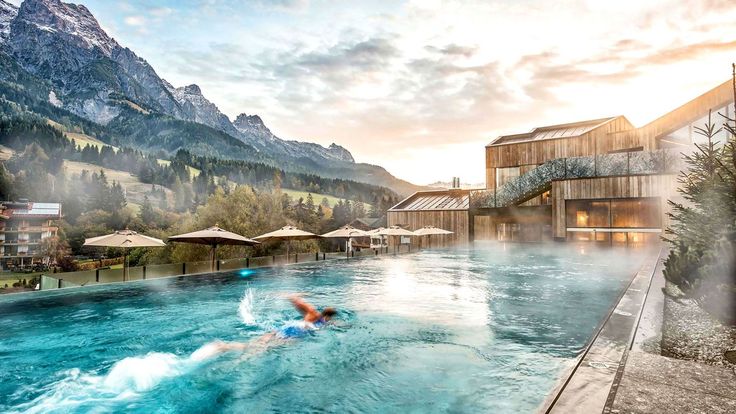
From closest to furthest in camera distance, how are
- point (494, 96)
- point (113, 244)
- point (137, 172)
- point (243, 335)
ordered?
point (243, 335), point (113, 244), point (494, 96), point (137, 172)

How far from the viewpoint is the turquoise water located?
6254 millimetres

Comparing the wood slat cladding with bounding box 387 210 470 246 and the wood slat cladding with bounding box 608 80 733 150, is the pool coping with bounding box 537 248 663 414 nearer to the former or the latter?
the wood slat cladding with bounding box 608 80 733 150

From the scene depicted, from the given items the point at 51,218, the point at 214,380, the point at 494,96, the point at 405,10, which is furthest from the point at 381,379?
the point at 51,218

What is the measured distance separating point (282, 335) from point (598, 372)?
6.95 m

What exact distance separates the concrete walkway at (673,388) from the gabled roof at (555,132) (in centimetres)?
3282

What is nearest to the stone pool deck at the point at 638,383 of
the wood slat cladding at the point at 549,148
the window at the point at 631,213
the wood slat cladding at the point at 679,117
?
the wood slat cladding at the point at 679,117

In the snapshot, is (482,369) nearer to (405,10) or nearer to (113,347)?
(113,347)

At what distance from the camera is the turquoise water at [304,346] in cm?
625

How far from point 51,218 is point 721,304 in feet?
488

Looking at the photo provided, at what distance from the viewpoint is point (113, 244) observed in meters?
15.5

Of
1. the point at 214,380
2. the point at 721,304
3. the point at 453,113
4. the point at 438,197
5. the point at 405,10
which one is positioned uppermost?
the point at 453,113

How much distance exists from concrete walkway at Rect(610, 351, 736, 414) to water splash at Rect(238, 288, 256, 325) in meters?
9.26

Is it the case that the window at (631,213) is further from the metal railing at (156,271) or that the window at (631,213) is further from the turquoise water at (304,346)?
the metal railing at (156,271)

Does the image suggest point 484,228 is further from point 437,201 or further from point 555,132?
point 555,132
